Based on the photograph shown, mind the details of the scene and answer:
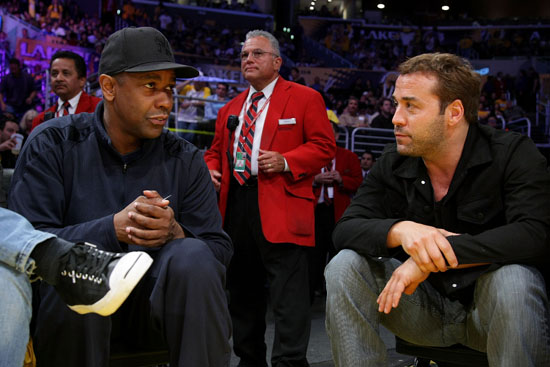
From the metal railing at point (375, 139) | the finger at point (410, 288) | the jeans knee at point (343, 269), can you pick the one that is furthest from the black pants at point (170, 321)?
the metal railing at point (375, 139)

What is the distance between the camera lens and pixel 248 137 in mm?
3752

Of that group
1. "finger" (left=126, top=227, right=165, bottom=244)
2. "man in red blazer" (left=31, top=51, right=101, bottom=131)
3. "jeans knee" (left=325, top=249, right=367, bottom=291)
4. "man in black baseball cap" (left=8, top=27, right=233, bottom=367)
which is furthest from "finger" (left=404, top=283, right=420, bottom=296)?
"man in red blazer" (left=31, top=51, right=101, bottom=131)

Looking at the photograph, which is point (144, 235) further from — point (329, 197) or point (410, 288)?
point (329, 197)

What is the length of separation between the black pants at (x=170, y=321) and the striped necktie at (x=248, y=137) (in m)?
1.64

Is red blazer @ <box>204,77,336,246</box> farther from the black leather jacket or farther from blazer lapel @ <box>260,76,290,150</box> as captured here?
the black leather jacket

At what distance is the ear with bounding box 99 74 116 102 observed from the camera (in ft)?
7.73

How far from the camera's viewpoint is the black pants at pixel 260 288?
3467 millimetres

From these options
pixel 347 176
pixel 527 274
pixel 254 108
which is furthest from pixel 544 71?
pixel 527 274

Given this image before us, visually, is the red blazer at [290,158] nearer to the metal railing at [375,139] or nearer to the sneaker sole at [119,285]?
the sneaker sole at [119,285]

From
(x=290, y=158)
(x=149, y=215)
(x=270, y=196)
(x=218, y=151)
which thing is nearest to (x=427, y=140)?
(x=149, y=215)

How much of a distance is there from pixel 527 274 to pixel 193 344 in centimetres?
116

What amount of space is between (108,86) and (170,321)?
1032 mm

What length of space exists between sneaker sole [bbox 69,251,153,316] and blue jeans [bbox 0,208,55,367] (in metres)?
0.15

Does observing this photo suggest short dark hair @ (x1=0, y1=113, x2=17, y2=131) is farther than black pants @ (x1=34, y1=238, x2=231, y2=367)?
Yes
